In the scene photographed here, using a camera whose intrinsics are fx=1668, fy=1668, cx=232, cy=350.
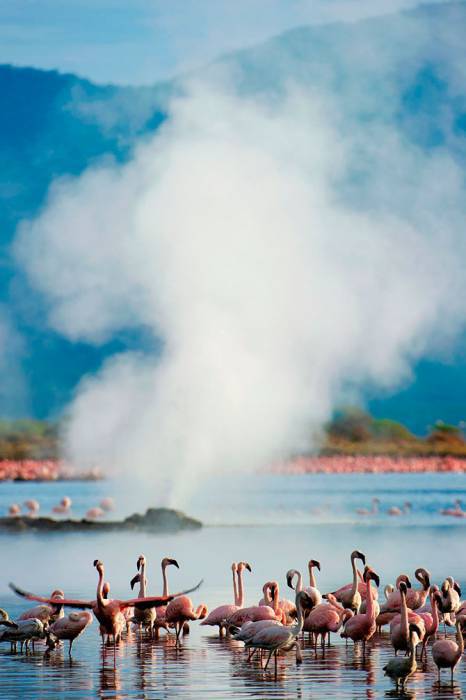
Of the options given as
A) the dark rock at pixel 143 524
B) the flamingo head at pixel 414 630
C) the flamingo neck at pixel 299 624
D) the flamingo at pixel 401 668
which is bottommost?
the flamingo at pixel 401 668

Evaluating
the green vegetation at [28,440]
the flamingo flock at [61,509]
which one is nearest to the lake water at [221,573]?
the flamingo flock at [61,509]

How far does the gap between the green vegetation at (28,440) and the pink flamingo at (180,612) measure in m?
106

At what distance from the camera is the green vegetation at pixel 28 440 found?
131m

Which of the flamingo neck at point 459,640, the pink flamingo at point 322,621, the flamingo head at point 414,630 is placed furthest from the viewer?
the pink flamingo at point 322,621

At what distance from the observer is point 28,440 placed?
139125 millimetres

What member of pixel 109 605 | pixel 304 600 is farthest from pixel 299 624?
pixel 109 605

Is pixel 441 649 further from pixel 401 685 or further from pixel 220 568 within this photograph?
pixel 220 568

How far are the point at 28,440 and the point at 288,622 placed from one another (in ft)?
393

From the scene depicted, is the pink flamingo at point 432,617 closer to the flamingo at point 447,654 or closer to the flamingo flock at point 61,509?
the flamingo at point 447,654

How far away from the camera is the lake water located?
17.0 meters

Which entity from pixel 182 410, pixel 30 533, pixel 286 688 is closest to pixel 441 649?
pixel 286 688

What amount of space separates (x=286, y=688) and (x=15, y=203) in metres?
178

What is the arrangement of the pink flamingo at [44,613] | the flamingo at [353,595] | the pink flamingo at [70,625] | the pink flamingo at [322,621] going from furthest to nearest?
the flamingo at [353,595] < the pink flamingo at [44,613] < the pink flamingo at [322,621] < the pink flamingo at [70,625]

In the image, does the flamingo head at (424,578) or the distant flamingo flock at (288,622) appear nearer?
the distant flamingo flock at (288,622)
